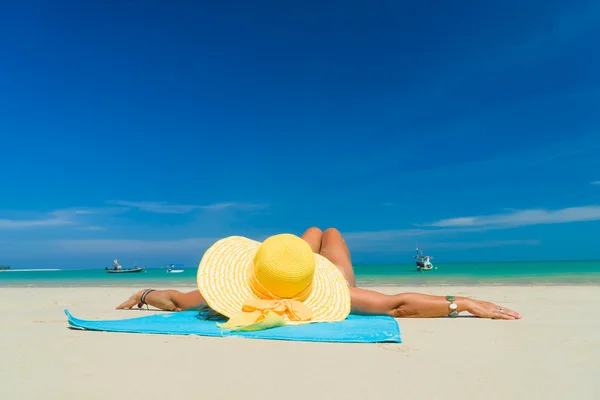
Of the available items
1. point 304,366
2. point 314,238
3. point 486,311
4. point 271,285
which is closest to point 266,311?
point 271,285

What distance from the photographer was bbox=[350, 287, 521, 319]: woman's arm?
4281 millimetres

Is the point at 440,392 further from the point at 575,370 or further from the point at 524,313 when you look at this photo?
the point at 524,313

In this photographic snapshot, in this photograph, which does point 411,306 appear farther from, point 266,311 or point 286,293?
point 266,311

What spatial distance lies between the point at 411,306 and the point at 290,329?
5.01 ft

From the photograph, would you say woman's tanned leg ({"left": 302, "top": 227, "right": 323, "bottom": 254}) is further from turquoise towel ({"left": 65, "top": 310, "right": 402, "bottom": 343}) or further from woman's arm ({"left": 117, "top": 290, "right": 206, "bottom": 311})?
woman's arm ({"left": 117, "top": 290, "right": 206, "bottom": 311})

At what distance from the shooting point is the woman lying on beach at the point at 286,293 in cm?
346

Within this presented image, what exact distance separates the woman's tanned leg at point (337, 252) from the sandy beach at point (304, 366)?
1.43 metres

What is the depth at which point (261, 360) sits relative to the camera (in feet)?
8.50

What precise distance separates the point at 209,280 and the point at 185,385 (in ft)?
5.60

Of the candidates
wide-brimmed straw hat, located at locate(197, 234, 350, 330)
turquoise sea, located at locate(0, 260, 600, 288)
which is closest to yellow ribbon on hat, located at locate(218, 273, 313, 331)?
wide-brimmed straw hat, located at locate(197, 234, 350, 330)

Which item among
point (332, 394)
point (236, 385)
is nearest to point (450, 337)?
point (332, 394)

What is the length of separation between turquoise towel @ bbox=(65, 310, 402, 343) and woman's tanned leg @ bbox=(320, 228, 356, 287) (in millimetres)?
845

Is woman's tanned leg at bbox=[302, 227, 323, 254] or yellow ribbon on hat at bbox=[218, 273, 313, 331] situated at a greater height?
woman's tanned leg at bbox=[302, 227, 323, 254]

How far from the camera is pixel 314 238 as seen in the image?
5.42 meters
